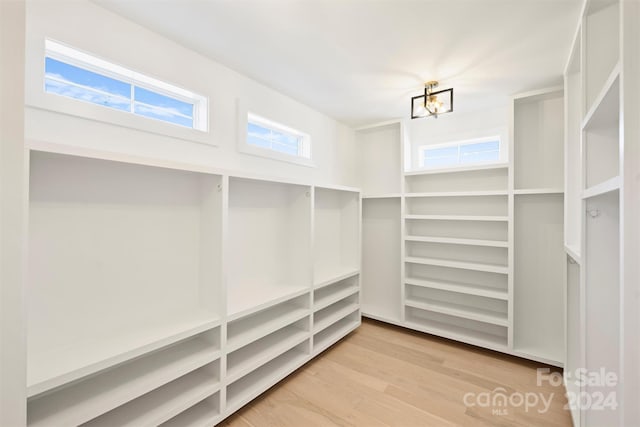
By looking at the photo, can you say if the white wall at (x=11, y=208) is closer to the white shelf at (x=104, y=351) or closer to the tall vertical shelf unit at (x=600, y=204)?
the white shelf at (x=104, y=351)

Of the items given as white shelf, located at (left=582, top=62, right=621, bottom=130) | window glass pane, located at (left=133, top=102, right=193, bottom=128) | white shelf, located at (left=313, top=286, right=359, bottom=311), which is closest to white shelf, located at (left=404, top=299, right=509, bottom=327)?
white shelf, located at (left=313, top=286, right=359, bottom=311)

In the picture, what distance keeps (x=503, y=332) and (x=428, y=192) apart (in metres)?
1.60

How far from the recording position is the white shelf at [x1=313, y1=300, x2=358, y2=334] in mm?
2557

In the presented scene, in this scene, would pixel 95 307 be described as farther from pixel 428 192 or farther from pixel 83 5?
pixel 428 192

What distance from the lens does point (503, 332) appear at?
2717 mm

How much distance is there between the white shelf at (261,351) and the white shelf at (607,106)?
2.31 metres

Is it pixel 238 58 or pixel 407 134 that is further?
pixel 407 134

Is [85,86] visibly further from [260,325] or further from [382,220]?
[382,220]

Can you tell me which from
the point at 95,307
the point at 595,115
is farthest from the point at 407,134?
the point at 95,307

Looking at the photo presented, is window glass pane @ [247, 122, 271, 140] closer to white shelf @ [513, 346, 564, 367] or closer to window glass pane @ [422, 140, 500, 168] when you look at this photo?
window glass pane @ [422, 140, 500, 168]

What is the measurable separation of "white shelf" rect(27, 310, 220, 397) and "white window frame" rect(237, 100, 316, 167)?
1.31 m

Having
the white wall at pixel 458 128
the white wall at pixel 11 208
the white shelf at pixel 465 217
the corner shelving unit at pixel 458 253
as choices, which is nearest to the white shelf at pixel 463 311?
the corner shelving unit at pixel 458 253

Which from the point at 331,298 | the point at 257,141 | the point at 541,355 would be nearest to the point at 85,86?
the point at 257,141

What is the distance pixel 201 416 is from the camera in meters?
1.65
